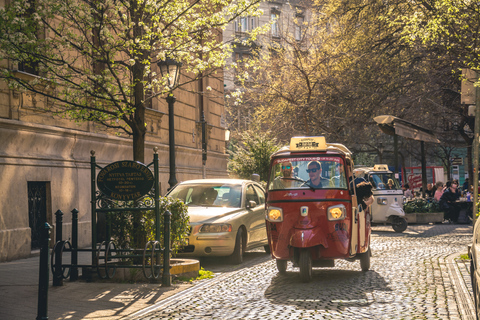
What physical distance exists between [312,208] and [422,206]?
51.8 ft

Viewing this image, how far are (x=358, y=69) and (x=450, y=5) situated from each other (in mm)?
11748

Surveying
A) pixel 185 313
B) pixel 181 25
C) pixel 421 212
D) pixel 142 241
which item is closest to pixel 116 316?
pixel 185 313

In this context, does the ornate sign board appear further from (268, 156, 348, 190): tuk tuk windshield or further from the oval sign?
the oval sign

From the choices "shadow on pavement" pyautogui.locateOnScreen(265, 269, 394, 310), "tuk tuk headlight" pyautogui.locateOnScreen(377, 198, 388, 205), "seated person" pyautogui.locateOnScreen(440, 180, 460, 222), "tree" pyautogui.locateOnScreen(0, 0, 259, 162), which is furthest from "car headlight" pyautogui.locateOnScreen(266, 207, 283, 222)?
"seated person" pyautogui.locateOnScreen(440, 180, 460, 222)

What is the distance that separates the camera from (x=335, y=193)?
32.3 feet

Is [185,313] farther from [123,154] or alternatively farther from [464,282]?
[123,154]

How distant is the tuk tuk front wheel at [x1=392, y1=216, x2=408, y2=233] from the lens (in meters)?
20.5

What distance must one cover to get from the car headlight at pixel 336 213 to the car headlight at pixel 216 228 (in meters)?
2.90

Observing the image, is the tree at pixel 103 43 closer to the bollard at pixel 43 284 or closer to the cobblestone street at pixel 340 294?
the cobblestone street at pixel 340 294

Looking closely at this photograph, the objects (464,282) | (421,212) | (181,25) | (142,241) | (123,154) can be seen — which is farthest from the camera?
(421,212)

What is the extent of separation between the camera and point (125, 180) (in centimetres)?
969

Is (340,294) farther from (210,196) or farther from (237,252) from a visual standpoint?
(210,196)

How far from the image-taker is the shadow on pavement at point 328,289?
7871 millimetres

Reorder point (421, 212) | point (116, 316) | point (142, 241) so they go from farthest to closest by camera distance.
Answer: point (421, 212), point (142, 241), point (116, 316)
